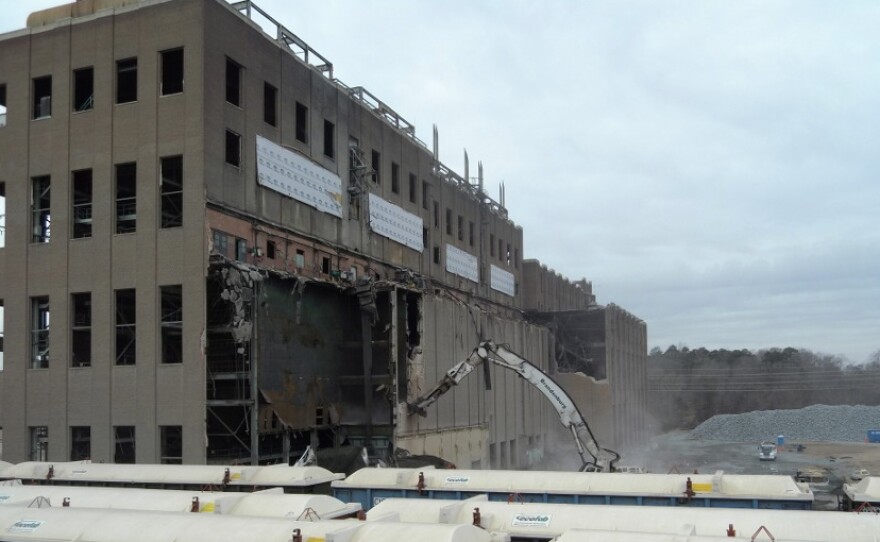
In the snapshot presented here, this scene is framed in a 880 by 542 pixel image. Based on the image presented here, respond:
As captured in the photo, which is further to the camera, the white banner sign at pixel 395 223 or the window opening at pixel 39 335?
the white banner sign at pixel 395 223

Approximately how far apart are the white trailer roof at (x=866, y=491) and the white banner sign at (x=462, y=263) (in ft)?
103

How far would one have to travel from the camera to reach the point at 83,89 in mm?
27984

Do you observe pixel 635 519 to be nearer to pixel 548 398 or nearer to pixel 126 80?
pixel 548 398

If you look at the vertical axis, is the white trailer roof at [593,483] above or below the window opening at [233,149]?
below

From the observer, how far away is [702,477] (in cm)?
1742

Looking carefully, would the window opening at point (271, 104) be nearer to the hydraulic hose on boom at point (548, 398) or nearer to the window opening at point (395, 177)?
the window opening at point (395, 177)

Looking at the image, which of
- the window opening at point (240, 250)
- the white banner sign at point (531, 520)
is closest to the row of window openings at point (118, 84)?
the window opening at point (240, 250)

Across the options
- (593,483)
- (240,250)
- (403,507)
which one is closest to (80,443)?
(240,250)

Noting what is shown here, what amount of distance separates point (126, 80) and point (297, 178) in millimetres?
6572

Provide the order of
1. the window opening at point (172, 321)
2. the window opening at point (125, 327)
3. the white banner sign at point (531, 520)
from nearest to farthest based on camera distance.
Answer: the white banner sign at point (531, 520) → the window opening at point (172, 321) → the window opening at point (125, 327)

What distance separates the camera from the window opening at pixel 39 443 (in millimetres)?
26656

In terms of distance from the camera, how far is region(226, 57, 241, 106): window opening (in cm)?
2775

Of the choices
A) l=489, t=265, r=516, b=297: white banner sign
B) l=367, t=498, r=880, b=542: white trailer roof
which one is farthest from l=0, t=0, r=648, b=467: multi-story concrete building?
l=489, t=265, r=516, b=297: white banner sign

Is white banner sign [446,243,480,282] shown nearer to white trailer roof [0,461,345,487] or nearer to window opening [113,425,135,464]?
window opening [113,425,135,464]
